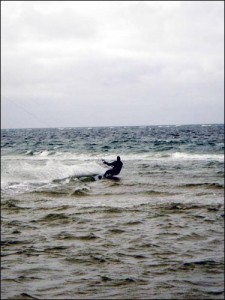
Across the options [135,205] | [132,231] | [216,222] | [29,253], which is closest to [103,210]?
[135,205]

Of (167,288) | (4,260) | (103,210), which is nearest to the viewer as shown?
Answer: (167,288)

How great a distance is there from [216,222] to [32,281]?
4944mm

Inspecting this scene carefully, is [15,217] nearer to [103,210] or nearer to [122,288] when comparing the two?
[103,210]

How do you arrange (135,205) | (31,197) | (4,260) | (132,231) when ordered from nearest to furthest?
(4,260) → (132,231) → (135,205) → (31,197)

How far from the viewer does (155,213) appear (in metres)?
9.70

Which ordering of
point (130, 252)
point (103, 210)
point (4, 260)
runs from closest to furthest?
point (4, 260)
point (130, 252)
point (103, 210)

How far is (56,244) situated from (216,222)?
12.8 ft

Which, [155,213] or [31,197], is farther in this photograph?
[31,197]

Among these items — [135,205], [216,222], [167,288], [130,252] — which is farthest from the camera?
[135,205]

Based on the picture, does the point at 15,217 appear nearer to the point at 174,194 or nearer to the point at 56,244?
the point at 56,244

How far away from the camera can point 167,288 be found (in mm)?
5152

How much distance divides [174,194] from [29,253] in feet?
23.2

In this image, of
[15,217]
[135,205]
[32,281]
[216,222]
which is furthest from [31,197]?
[32,281]

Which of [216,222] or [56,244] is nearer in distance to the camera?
→ [56,244]
